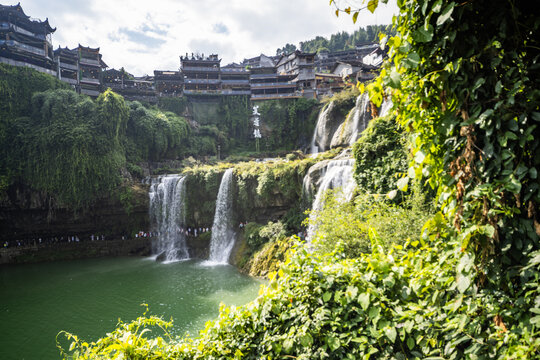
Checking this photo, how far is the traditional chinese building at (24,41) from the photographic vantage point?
26611 mm

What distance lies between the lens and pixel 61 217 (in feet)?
68.5

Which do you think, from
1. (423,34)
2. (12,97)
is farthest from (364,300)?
(12,97)

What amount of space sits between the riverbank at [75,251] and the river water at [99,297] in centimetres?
132

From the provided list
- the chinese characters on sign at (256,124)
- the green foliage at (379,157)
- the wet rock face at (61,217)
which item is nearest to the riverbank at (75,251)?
the wet rock face at (61,217)

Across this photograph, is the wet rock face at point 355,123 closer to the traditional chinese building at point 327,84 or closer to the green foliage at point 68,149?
the traditional chinese building at point 327,84

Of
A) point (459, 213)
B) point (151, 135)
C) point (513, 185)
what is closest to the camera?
point (513, 185)

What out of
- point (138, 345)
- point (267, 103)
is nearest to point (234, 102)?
point (267, 103)

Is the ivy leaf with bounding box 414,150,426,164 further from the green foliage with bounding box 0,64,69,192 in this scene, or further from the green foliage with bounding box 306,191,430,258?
the green foliage with bounding box 0,64,69,192

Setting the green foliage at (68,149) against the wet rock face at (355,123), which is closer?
the wet rock face at (355,123)

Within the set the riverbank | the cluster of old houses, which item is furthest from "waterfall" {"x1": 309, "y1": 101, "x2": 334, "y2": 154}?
the riverbank

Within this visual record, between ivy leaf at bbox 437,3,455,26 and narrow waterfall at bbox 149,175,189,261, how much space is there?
20828 millimetres

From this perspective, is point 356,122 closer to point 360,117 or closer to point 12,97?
point 360,117

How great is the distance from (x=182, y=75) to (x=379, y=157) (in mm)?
34196

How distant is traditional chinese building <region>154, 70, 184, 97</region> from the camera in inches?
1462
